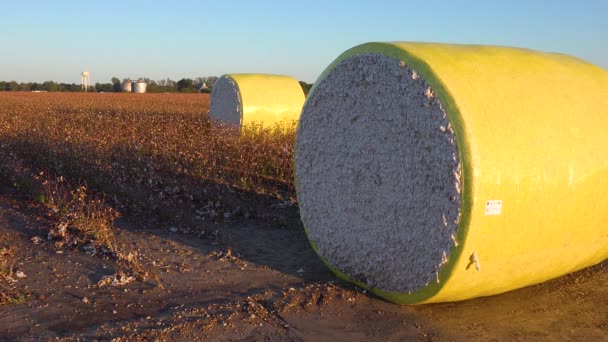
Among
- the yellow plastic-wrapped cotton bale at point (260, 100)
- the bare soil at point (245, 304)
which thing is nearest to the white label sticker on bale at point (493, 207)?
the bare soil at point (245, 304)

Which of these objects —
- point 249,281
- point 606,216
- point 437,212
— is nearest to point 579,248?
point 606,216

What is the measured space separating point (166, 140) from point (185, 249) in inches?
221

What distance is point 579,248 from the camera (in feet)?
14.1

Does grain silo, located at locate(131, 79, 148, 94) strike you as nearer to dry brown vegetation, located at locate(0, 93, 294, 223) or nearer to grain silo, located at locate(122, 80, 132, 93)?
grain silo, located at locate(122, 80, 132, 93)

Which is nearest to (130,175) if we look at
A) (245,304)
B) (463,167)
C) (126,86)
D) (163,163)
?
(163,163)

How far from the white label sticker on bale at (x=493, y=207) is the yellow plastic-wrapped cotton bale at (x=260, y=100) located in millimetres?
9161

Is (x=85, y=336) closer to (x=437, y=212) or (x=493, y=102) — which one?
(x=437, y=212)

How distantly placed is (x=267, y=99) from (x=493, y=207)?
9.62 meters

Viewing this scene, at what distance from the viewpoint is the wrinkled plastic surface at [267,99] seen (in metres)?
12.7

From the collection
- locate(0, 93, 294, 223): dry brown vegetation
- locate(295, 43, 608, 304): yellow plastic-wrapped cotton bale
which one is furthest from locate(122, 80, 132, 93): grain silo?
→ locate(295, 43, 608, 304): yellow plastic-wrapped cotton bale

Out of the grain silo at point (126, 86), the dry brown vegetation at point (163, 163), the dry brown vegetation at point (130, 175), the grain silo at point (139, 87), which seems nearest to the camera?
the dry brown vegetation at point (130, 175)

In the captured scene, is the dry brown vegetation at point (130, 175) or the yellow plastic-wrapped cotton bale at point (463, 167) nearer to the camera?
the yellow plastic-wrapped cotton bale at point (463, 167)

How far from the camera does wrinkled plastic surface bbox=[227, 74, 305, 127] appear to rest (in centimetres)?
1273

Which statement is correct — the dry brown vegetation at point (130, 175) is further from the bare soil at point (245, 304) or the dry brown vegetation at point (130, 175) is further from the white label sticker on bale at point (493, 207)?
the white label sticker on bale at point (493, 207)
